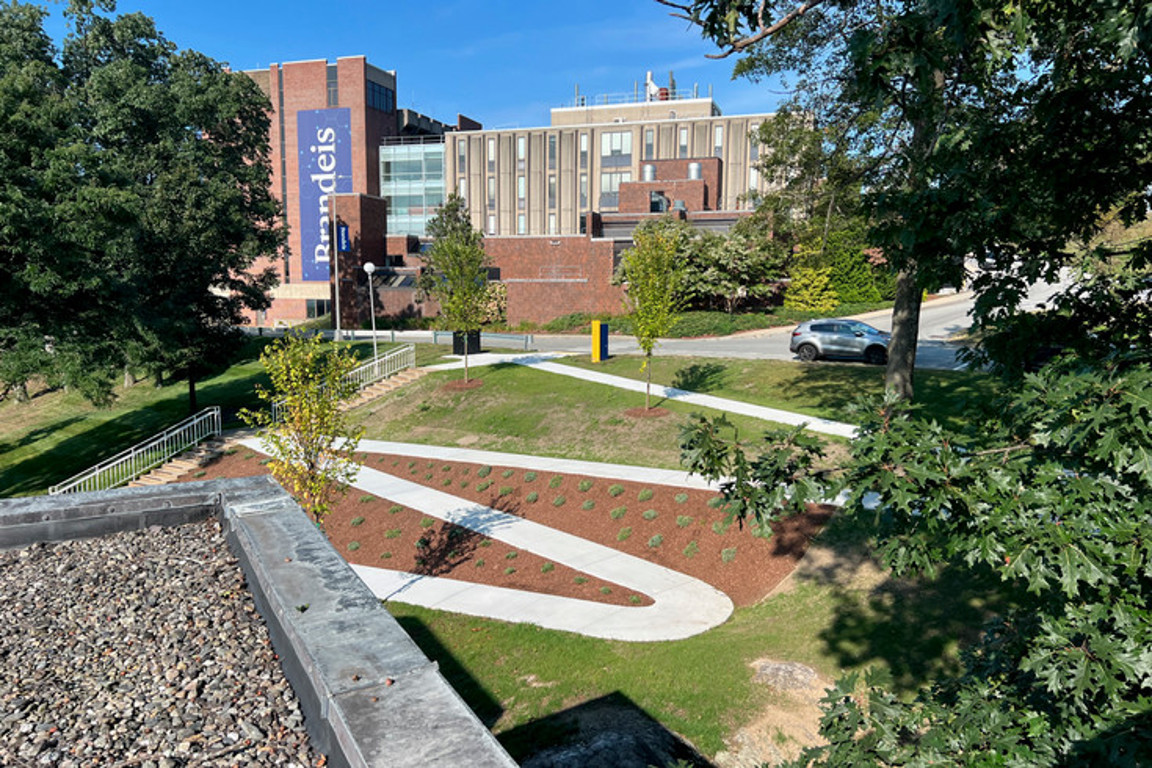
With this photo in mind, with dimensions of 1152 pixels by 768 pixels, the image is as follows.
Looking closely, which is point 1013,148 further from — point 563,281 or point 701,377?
point 563,281

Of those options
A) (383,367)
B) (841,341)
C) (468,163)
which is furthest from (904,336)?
(468,163)

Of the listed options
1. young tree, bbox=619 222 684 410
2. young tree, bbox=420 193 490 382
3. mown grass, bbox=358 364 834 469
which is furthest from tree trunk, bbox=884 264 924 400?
young tree, bbox=420 193 490 382

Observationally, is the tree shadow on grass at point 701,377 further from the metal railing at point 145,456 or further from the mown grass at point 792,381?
the metal railing at point 145,456

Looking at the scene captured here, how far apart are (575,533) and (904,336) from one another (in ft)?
25.5

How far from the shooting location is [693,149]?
68.9 meters

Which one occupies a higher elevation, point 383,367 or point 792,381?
point 792,381

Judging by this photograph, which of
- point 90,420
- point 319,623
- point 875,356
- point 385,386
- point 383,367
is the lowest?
point 90,420

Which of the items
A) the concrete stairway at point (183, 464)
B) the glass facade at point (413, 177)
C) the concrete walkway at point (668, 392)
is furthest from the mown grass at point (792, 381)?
the glass facade at point (413, 177)

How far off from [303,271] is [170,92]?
34.8 meters

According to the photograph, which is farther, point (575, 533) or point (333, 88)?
point (333, 88)

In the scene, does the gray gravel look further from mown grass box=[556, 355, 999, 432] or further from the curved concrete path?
mown grass box=[556, 355, 999, 432]

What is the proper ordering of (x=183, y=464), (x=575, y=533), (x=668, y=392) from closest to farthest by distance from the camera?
1. (x=575, y=533)
2. (x=668, y=392)
3. (x=183, y=464)

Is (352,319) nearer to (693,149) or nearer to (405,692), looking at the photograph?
(693,149)

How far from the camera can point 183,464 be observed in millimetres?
23047
